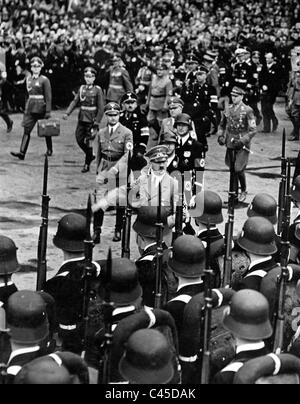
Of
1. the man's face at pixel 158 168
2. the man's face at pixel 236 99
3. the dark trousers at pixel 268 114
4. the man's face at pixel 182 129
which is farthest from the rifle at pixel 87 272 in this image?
the dark trousers at pixel 268 114

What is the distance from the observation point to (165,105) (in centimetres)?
1469

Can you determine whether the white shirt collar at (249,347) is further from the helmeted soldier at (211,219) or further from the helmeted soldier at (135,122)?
the helmeted soldier at (135,122)

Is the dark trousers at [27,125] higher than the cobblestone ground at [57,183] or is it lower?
higher

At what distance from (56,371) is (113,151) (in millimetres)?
5923

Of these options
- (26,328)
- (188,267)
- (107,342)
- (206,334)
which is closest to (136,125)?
(188,267)

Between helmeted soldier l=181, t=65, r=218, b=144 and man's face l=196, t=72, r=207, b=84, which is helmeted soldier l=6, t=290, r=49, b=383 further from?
man's face l=196, t=72, r=207, b=84

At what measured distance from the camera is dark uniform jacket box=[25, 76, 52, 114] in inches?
530

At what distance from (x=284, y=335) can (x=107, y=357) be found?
1.64 m

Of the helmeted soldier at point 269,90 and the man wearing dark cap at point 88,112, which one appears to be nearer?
the man wearing dark cap at point 88,112

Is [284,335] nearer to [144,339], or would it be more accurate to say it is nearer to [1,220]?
[144,339]

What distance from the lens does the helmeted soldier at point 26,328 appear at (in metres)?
5.16

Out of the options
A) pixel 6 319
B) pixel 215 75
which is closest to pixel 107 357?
pixel 6 319

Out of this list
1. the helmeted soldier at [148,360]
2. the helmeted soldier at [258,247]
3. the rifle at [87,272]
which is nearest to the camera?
the helmeted soldier at [148,360]

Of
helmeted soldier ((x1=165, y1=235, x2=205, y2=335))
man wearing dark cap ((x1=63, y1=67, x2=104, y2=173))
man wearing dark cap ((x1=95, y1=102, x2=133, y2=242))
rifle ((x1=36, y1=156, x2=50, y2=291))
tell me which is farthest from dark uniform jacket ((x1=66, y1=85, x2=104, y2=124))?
helmeted soldier ((x1=165, y1=235, x2=205, y2=335))
